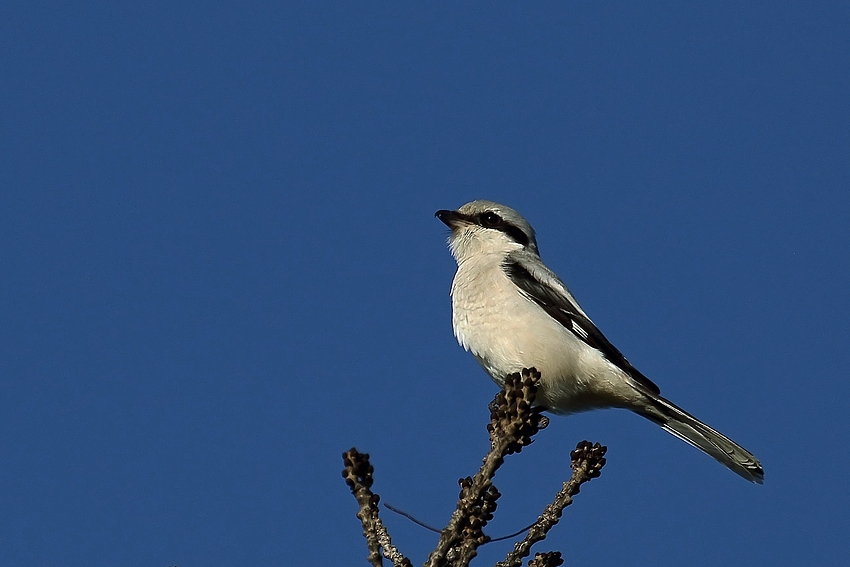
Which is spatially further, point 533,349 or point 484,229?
point 484,229

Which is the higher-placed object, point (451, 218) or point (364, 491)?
point (451, 218)

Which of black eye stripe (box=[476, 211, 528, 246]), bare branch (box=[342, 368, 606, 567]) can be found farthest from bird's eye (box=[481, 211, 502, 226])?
bare branch (box=[342, 368, 606, 567])

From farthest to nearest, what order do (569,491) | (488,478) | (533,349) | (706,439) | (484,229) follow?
(484,229), (533,349), (706,439), (569,491), (488,478)

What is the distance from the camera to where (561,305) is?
6.22 m

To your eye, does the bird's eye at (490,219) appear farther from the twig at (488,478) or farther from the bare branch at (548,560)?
the bare branch at (548,560)

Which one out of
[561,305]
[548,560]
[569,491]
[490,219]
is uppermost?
[490,219]

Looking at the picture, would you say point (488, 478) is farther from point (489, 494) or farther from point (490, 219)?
point (490, 219)

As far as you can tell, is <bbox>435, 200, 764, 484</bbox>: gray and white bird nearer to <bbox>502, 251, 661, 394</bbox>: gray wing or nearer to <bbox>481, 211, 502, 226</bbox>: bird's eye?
<bbox>502, 251, 661, 394</bbox>: gray wing

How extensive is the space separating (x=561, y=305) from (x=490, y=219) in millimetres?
1277

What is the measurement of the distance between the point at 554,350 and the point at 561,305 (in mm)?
554

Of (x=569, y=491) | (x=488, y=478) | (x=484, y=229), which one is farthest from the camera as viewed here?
(x=484, y=229)

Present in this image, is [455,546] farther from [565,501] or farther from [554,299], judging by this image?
[554,299]

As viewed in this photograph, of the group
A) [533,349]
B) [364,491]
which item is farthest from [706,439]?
[364,491]

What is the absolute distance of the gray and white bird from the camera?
18.7ft
